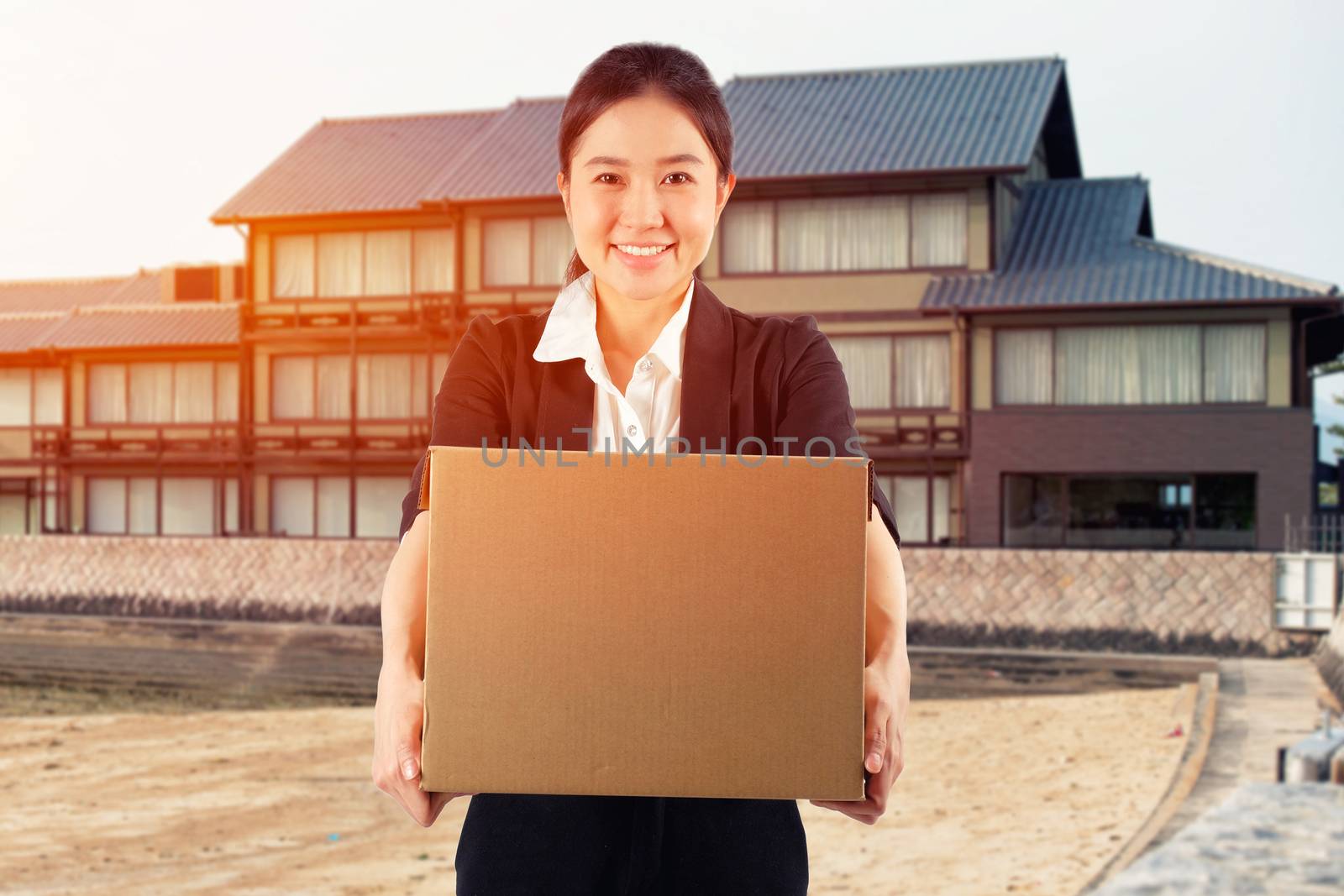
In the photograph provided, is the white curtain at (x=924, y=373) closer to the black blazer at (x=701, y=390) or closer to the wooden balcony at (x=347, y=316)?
the wooden balcony at (x=347, y=316)

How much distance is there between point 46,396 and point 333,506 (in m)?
7.84

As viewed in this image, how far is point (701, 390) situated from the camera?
81.7 inches

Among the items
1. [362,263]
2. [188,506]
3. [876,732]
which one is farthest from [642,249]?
[188,506]

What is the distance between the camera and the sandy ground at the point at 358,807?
852cm

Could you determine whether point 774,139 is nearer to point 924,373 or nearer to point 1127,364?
point 924,373

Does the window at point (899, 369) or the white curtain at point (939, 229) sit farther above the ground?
the white curtain at point (939, 229)

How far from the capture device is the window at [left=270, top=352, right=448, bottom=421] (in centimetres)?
2425

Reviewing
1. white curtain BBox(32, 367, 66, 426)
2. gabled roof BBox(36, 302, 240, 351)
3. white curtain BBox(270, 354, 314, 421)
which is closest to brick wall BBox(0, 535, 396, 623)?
white curtain BBox(270, 354, 314, 421)

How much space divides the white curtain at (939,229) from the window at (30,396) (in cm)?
1741

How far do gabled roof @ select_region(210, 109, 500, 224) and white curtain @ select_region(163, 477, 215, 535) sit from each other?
16.2ft

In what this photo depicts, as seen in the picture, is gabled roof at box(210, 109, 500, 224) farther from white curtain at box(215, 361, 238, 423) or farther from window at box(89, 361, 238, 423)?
window at box(89, 361, 238, 423)

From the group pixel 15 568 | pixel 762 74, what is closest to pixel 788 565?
pixel 762 74

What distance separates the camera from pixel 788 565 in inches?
67.8

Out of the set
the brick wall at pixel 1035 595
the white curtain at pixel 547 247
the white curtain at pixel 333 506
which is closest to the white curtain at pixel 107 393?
the white curtain at pixel 333 506
